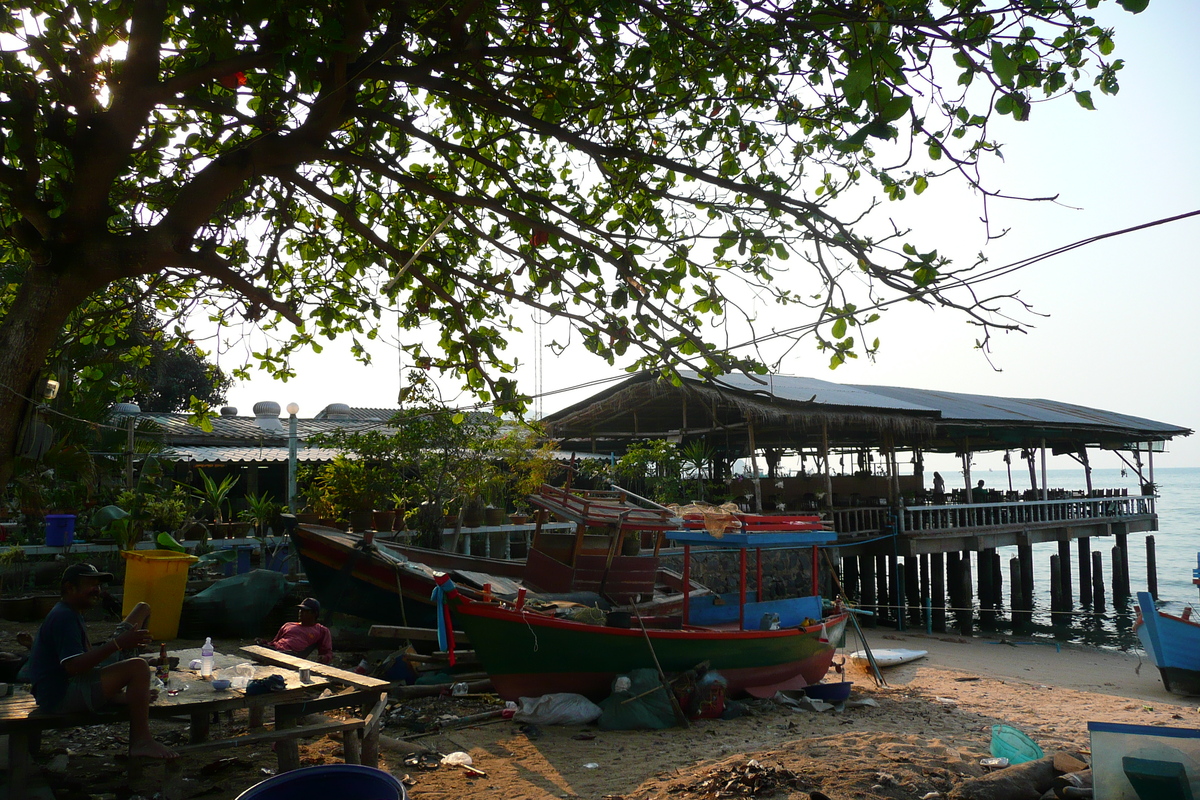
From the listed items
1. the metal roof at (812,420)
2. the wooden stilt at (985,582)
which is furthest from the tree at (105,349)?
the wooden stilt at (985,582)

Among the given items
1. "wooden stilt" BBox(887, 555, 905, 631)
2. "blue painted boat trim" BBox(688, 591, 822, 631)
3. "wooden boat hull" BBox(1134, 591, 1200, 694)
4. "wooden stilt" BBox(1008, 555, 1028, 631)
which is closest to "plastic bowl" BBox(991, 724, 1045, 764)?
"blue painted boat trim" BBox(688, 591, 822, 631)

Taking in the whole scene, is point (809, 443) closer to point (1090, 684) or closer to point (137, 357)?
point (1090, 684)

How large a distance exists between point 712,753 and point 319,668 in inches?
126

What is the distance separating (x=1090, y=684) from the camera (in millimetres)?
12969

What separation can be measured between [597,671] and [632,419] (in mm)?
11743

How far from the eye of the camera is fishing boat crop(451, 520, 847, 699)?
7520mm

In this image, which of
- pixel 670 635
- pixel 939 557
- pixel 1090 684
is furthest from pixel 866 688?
pixel 939 557

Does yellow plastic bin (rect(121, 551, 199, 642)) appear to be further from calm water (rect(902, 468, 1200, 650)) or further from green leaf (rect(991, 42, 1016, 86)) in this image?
calm water (rect(902, 468, 1200, 650))

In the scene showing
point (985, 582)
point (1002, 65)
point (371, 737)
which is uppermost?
point (1002, 65)

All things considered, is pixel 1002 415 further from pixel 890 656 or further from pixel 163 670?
pixel 163 670

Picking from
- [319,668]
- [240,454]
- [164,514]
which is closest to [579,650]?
[319,668]

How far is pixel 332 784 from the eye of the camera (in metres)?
3.63

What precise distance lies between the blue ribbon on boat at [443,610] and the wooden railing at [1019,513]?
1221 cm

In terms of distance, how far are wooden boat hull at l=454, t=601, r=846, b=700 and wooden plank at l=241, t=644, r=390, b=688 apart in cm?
181
